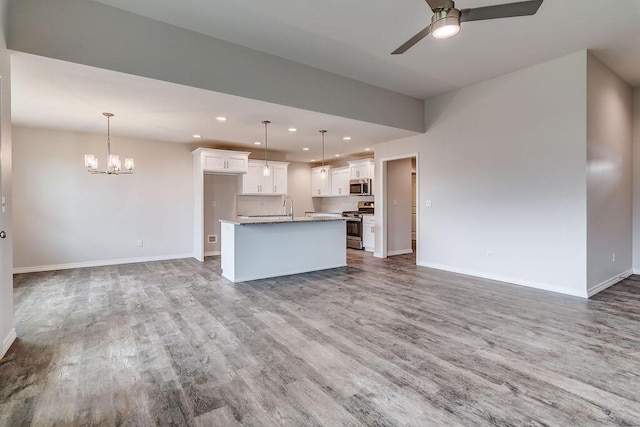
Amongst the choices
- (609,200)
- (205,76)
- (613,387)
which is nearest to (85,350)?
(205,76)

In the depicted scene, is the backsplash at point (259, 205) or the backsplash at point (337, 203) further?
the backsplash at point (337, 203)

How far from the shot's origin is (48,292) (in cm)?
413

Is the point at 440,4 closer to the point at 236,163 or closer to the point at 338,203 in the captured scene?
the point at 236,163

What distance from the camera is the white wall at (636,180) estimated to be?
5078 mm

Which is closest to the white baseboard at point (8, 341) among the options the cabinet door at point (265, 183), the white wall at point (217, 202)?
the white wall at point (217, 202)

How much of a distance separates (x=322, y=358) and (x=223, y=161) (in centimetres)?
529

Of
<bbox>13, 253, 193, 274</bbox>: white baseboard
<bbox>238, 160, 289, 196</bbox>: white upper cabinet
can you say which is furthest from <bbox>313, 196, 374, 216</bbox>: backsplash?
<bbox>13, 253, 193, 274</bbox>: white baseboard

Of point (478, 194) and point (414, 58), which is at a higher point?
point (414, 58)

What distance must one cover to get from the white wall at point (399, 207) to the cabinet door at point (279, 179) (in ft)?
8.98

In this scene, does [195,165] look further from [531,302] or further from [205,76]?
[531,302]

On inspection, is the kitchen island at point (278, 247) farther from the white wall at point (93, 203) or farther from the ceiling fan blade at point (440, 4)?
Result: the ceiling fan blade at point (440, 4)

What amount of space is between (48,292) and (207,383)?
11.8ft

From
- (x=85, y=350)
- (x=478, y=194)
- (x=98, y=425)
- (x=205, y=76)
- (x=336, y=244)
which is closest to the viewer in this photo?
(x=98, y=425)

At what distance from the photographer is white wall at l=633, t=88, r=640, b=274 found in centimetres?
508
